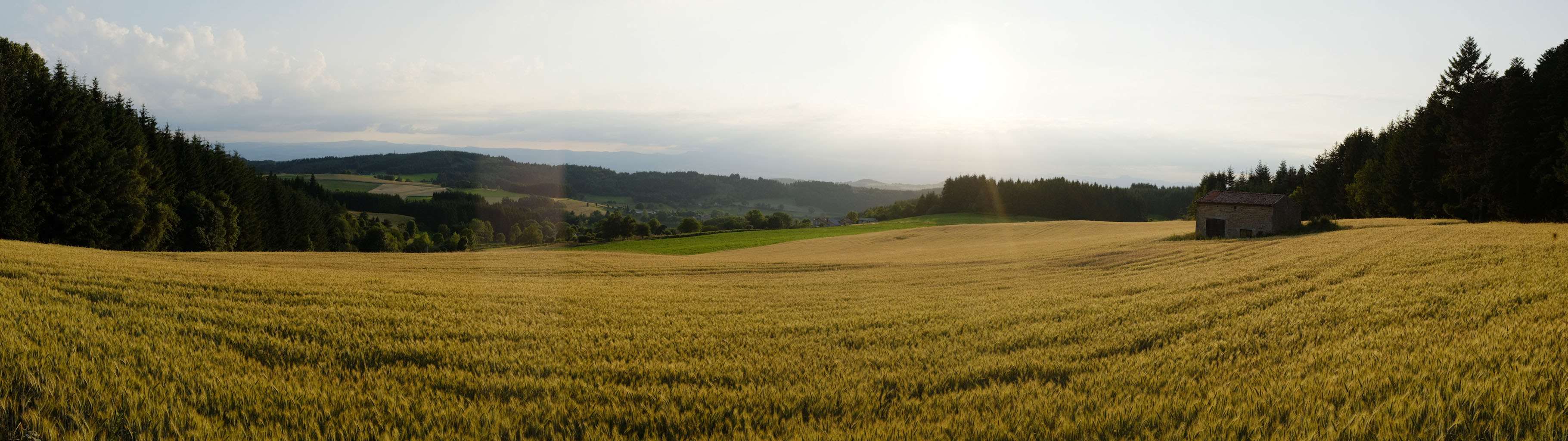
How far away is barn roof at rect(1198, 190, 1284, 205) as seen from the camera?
1501 inches

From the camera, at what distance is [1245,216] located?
39.1 m

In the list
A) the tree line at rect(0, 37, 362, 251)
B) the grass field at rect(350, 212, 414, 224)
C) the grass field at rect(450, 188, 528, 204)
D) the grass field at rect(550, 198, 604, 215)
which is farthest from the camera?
the grass field at rect(550, 198, 604, 215)

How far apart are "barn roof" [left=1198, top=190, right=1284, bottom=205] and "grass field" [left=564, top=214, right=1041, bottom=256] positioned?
3659 cm

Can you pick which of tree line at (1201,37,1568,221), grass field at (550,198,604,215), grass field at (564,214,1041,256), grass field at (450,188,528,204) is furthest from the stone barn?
grass field at (450,188,528,204)

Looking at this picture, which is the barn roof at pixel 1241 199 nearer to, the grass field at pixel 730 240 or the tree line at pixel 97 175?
the grass field at pixel 730 240

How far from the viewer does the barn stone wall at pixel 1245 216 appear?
37.8m

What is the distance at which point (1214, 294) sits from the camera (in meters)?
10.9

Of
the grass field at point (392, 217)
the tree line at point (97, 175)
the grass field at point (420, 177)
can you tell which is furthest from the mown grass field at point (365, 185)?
the tree line at point (97, 175)

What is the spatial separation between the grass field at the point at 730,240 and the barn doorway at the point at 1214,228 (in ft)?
118

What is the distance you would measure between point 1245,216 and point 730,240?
153 ft

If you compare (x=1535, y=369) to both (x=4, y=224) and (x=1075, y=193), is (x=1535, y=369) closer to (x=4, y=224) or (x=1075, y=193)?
(x=4, y=224)

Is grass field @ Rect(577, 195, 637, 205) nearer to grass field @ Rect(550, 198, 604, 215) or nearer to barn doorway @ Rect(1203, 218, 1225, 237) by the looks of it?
grass field @ Rect(550, 198, 604, 215)

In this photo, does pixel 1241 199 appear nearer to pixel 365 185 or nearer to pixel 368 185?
pixel 368 185

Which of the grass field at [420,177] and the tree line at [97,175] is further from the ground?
the grass field at [420,177]
